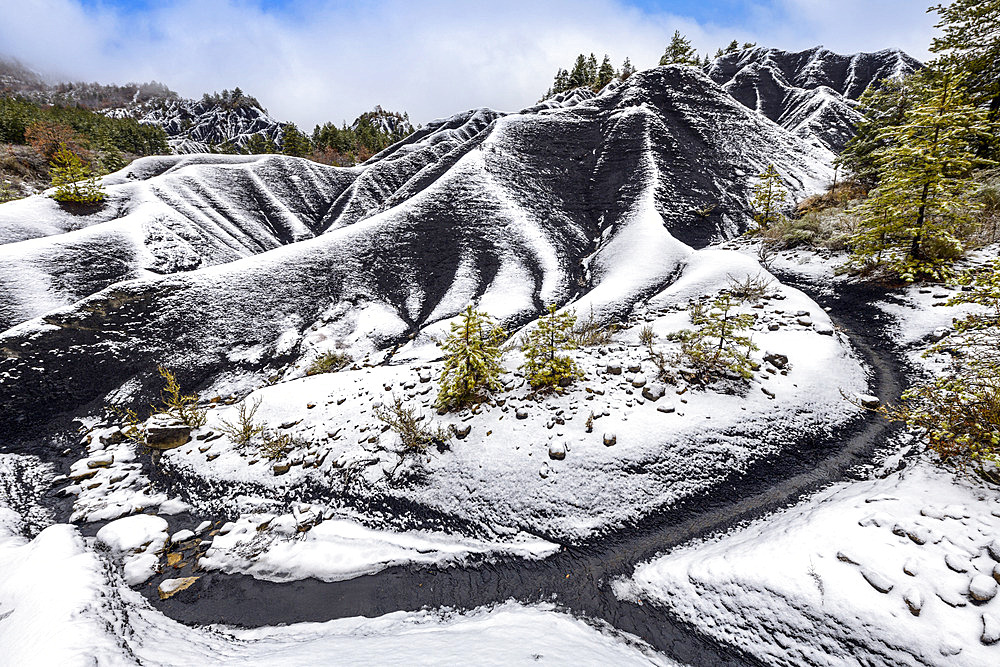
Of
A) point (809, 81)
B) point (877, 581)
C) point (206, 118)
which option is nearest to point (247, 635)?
point (877, 581)

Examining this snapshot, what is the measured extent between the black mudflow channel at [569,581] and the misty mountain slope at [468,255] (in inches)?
349

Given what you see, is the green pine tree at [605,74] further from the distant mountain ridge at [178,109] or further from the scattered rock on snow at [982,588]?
the distant mountain ridge at [178,109]

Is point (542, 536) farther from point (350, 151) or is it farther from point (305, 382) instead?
point (350, 151)

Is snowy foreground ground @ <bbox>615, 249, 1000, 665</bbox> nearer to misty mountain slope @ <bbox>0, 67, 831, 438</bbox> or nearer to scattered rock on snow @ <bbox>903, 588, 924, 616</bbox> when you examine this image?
scattered rock on snow @ <bbox>903, 588, 924, 616</bbox>

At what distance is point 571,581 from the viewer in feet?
19.2

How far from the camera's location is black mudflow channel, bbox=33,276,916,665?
5.53m

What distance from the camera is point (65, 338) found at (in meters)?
13.3

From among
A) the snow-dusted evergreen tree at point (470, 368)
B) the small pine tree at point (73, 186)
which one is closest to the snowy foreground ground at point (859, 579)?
the snow-dusted evergreen tree at point (470, 368)

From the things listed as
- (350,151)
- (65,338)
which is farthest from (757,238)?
(350,151)

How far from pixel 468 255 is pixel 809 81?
116 m

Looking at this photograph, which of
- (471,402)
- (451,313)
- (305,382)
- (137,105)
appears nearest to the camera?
(471,402)

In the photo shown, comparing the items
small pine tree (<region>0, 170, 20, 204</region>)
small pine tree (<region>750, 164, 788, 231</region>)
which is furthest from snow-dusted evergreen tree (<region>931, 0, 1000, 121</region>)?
small pine tree (<region>0, 170, 20, 204</region>)

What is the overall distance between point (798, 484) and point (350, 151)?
81.0 meters

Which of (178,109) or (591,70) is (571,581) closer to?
(591,70)
